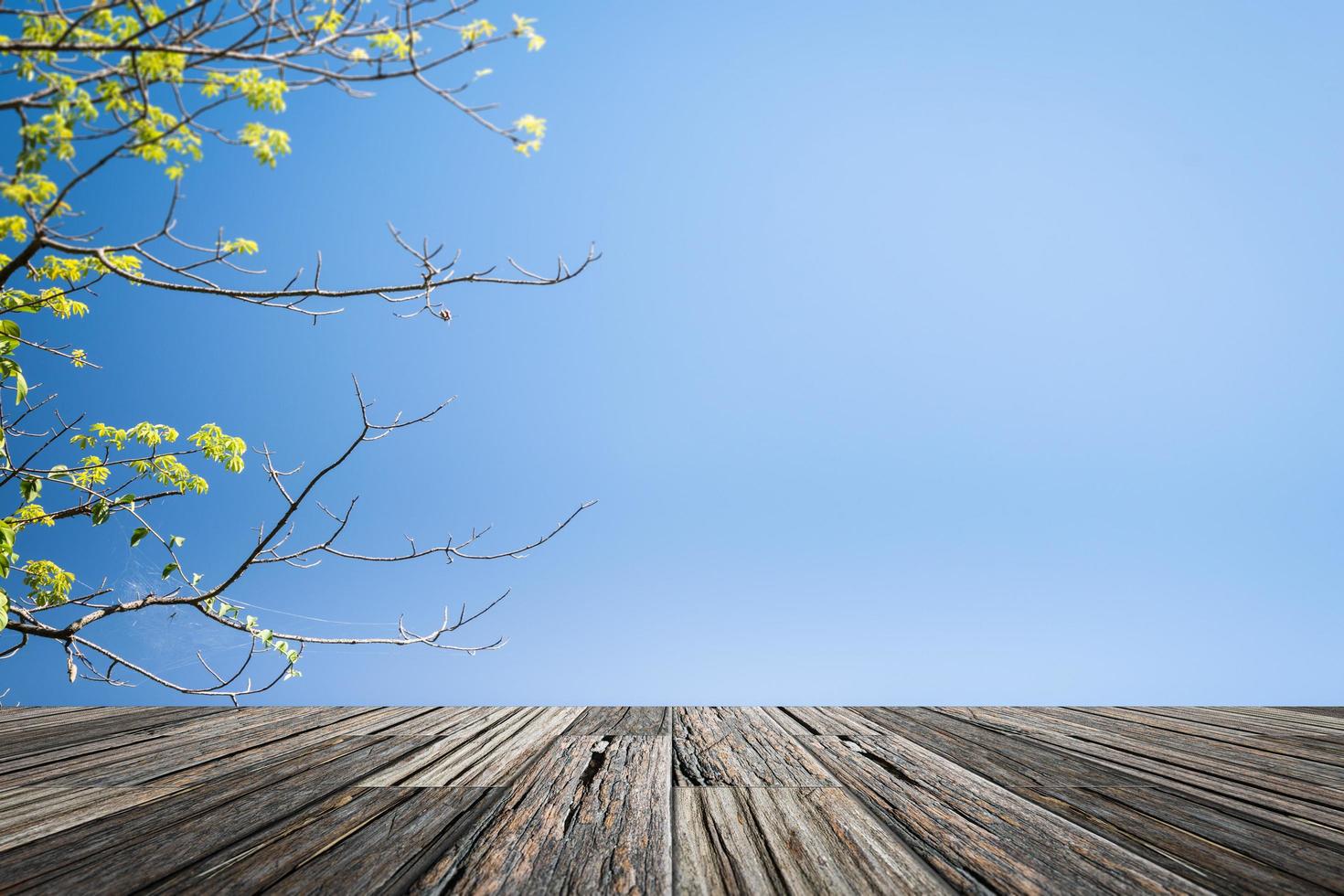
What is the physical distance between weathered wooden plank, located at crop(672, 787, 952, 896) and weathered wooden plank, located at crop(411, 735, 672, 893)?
2.3 inches

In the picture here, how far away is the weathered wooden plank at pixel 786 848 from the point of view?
106 cm

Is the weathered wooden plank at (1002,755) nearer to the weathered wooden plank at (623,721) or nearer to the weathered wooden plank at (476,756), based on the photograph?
the weathered wooden plank at (623,721)

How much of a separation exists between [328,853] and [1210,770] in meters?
2.43

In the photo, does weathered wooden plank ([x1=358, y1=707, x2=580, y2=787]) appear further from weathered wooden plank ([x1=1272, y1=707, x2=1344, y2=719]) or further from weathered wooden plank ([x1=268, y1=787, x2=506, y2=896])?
weathered wooden plank ([x1=1272, y1=707, x2=1344, y2=719])

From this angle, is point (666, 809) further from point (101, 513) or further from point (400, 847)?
point (101, 513)

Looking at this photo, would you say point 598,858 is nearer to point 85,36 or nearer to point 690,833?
point 690,833

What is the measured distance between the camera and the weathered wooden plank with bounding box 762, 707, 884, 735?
8.42 feet

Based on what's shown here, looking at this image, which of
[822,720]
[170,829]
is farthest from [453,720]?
[822,720]

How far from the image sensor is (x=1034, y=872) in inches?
44.6

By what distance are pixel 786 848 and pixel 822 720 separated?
1758 millimetres

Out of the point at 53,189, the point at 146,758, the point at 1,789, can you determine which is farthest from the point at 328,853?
the point at 53,189

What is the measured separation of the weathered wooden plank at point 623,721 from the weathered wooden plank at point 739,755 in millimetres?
75

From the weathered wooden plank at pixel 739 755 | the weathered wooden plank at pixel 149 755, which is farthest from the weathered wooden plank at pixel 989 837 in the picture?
the weathered wooden plank at pixel 149 755

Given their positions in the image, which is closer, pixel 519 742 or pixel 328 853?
pixel 328 853
